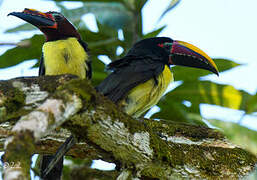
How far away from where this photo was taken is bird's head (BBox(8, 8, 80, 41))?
497 centimetres

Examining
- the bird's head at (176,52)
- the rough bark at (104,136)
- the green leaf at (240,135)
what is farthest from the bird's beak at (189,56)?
the green leaf at (240,135)

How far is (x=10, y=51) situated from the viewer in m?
5.76

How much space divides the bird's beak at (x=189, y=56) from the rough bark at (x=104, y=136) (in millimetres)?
1093

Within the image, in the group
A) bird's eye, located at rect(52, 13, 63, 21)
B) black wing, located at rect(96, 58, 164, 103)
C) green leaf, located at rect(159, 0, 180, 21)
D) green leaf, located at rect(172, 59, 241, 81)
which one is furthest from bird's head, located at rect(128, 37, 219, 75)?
bird's eye, located at rect(52, 13, 63, 21)

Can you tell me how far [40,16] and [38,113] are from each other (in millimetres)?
3155

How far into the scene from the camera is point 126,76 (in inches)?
162

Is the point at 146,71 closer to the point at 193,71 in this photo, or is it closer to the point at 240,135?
the point at 193,71

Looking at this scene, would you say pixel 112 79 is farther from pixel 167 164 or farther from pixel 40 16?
pixel 40 16

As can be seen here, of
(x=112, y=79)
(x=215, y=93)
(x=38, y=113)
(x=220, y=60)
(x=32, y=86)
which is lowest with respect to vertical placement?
(x=215, y=93)

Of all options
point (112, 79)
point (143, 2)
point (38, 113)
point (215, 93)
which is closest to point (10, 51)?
point (143, 2)

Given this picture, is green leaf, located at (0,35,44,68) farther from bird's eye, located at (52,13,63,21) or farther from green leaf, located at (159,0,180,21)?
green leaf, located at (159,0,180,21)

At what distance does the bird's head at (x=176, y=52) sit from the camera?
15.5 ft

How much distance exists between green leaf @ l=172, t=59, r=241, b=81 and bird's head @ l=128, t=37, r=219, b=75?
83cm

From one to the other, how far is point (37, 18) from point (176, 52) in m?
1.67
